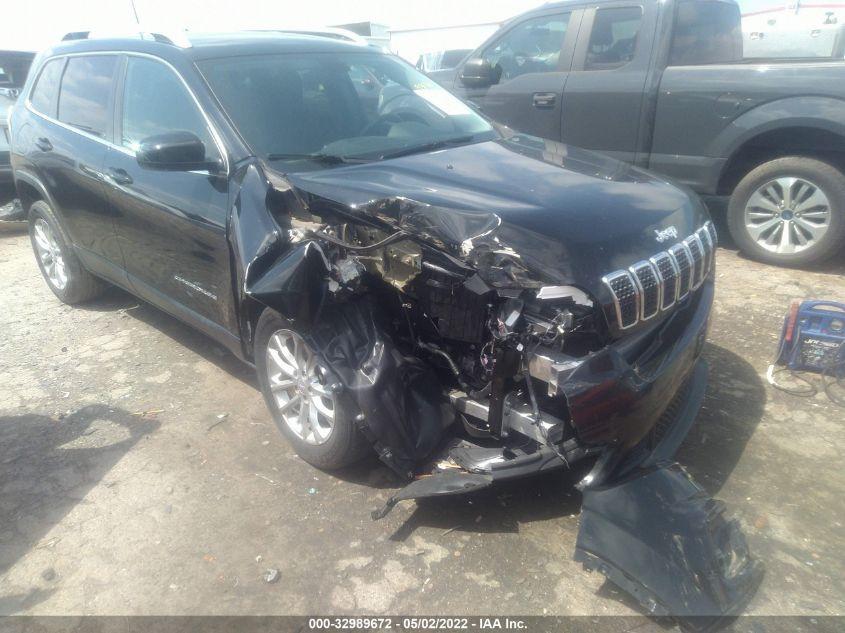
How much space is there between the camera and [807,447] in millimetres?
3076

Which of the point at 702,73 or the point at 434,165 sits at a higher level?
the point at 702,73

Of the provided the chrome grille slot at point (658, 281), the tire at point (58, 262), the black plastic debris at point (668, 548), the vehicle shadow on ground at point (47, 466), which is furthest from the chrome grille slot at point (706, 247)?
the tire at point (58, 262)

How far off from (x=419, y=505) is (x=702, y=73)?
14.1ft

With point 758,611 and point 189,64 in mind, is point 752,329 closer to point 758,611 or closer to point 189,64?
point 758,611

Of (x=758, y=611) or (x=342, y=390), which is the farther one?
(x=342, y=390)

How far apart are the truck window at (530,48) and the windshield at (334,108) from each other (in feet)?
7.19

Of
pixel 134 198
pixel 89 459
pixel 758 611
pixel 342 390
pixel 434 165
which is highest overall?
pixel 434 165

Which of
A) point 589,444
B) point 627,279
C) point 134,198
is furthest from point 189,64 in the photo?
point 589,444

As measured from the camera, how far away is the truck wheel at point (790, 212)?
15.8 feet

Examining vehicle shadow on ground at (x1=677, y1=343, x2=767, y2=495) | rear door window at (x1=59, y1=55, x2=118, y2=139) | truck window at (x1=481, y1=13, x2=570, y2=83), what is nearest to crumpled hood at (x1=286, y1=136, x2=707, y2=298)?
vehicle shadow on ground at (x1=677, y1=343, x2=767, y2=495)

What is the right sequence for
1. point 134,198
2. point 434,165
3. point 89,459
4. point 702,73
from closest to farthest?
point 434,165, point 89,459, point 134,198, point 702,73

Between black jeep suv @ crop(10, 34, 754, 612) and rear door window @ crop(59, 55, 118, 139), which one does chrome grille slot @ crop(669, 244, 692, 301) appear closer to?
black jeep suv @ crop(10, 34, 754, 612)

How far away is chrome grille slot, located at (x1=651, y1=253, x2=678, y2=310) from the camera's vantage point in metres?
2.48

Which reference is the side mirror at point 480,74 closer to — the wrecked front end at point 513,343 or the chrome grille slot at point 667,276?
the wrecked front end at point 513,343
